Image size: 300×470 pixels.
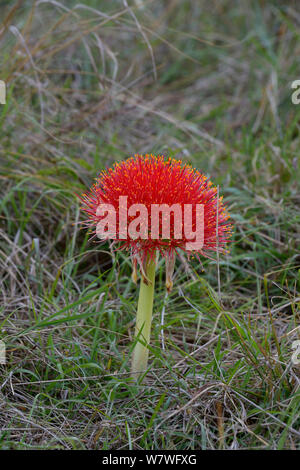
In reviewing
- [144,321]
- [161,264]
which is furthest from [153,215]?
[161,264]

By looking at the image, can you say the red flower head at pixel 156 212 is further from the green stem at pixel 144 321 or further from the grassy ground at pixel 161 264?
the grassy ground at pixel 161 264

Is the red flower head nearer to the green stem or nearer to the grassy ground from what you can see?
the green stem

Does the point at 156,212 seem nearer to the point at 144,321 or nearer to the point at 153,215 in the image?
the point at 153,215

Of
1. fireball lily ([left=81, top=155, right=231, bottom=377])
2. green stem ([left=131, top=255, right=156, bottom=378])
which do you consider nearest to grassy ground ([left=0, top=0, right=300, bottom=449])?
green stem ([left=131, top=255, right=156, bottom=378])

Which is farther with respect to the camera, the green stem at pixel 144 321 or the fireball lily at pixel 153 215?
the green stem at pixel 144 321

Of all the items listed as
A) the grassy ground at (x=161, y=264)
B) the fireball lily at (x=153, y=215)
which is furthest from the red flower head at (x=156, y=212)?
the grassy ground at (x=161, y=264)
